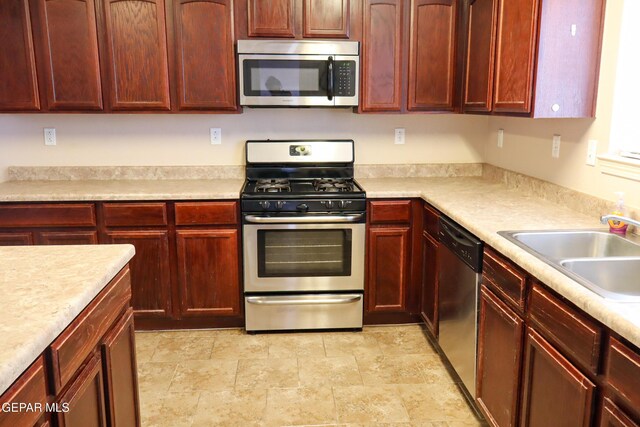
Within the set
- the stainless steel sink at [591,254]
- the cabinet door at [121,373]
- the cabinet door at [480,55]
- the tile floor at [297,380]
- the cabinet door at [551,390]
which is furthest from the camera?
the cabinet door at [480,55]

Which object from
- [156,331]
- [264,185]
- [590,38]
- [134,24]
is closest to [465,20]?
[590,38]

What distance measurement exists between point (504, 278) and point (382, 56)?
5.79 feet

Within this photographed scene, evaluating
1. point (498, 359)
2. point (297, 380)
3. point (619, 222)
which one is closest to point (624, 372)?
point (498, 359)

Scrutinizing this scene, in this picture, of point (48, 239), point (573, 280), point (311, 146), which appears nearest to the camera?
point (573, 280)

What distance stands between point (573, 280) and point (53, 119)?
3256mm

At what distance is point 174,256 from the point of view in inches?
123

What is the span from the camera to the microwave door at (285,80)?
10.2 ft

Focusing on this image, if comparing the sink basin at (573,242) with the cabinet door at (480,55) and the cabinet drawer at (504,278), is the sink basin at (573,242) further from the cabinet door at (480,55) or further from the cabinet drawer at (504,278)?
the cabinet door at (480,55)

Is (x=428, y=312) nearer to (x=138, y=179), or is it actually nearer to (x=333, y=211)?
(x=333, y=211)

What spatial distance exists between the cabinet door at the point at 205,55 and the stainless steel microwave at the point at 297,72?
0.10m

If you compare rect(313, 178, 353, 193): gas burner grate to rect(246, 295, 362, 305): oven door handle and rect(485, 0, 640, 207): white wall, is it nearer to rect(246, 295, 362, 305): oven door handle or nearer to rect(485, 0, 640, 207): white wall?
rect(246, 295, 362, 305): oven door handle

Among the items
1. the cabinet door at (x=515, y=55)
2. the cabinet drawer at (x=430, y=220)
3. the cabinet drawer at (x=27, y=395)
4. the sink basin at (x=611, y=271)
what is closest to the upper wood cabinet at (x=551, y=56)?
the cabinet door at (x=515, y=55)

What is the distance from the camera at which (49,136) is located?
11.4 feet

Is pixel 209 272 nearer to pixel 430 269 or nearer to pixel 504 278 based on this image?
pixel 430 269
